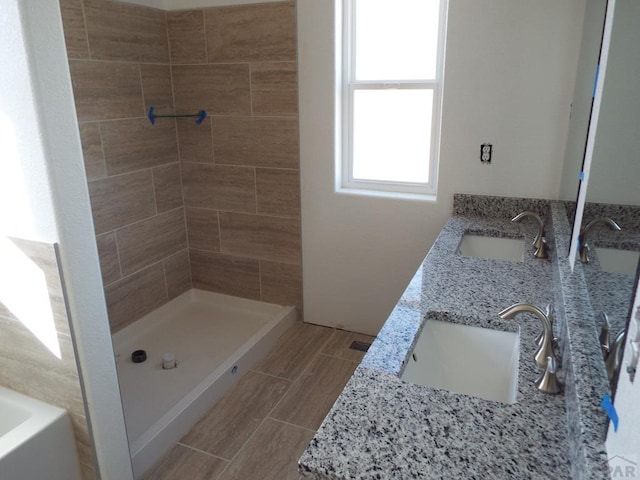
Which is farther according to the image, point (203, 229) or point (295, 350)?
point (203, 229)

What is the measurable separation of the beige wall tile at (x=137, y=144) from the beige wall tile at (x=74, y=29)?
1.29 ft

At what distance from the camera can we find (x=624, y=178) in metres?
1.05

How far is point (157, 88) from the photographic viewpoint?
3051 mm

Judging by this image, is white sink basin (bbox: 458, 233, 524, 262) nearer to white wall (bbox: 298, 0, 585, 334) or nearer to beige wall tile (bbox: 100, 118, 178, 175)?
white wall (bbox: 298, 0, 585, 334)

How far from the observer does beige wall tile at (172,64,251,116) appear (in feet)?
9.78

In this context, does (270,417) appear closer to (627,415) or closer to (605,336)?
(605,336)

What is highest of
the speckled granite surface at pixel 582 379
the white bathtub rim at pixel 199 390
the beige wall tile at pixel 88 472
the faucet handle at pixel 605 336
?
the faucet handle at pixel 605 336

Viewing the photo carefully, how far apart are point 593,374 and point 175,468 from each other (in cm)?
175

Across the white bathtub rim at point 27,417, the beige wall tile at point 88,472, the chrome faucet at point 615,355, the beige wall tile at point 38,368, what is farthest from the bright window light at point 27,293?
the chrome faucet at point 615,355

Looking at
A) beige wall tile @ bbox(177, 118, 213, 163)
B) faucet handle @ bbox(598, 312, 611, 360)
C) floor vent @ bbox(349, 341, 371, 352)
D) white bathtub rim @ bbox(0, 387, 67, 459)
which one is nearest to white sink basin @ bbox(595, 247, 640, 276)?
faucet handle @ bbox(598, 312, 611, 360)

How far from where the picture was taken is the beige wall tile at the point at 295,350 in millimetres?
2762

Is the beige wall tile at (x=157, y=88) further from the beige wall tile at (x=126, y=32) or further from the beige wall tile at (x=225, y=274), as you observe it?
the beige wall tile at (x=225, y=274)

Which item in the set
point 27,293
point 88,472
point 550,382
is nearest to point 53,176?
point 27,293

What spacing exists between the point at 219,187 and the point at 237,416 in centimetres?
154
